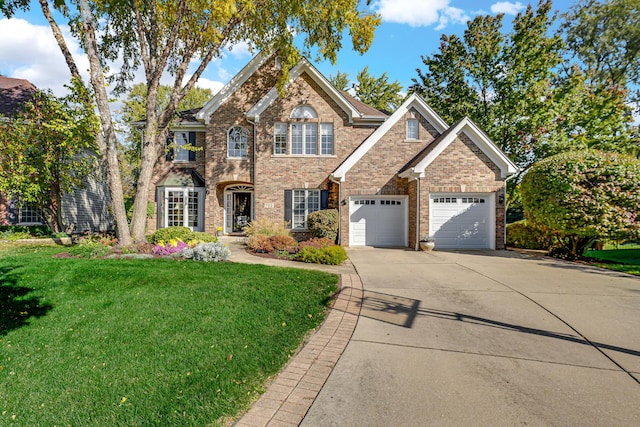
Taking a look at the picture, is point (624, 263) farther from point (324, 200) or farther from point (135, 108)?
point (135, 108)

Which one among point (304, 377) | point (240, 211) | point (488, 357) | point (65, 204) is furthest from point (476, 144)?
point (65, 204)

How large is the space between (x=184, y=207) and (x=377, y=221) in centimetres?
993

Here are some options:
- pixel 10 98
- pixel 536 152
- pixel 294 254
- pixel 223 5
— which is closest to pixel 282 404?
pixel 294 254

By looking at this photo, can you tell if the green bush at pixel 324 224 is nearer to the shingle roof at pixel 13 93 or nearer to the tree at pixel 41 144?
the tree at pixel 41 144

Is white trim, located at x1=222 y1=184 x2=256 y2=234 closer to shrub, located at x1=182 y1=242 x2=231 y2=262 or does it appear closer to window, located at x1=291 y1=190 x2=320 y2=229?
window, located at x1=291 y1=190 x2=320 y2=229

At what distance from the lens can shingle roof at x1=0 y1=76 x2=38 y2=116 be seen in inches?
637

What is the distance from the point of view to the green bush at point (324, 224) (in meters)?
13.8

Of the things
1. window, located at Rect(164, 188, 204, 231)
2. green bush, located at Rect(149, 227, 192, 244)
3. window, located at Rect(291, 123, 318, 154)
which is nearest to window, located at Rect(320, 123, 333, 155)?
window, located at Rect(291, 123, 318, 154)

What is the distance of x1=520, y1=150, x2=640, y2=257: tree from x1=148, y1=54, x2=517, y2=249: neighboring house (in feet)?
7.20

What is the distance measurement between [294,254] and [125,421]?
8.40 meters

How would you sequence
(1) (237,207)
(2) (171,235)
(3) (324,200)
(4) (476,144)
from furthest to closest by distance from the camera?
(1) (237,207) → (3) (324,200) → (4) (476,144) → (2) (171,235)

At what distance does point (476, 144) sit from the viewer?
13438 mm

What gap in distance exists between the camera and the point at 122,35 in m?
13.8

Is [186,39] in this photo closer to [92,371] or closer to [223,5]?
[223,5]
